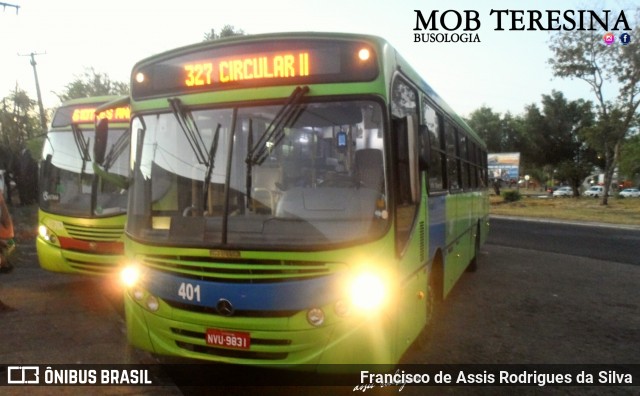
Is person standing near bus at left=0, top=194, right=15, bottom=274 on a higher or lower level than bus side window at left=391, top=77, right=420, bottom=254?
lower

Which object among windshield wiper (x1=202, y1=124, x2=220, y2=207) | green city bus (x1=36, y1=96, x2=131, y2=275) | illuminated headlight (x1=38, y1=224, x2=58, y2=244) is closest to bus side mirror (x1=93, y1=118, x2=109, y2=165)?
windshield wiper (x1=202, y1=124, x2=220, y2=207)

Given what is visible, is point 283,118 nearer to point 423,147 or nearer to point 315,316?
point 423,147

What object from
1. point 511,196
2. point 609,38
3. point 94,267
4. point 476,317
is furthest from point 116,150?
point 511,196

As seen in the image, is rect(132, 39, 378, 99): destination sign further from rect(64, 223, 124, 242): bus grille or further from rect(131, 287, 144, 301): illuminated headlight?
rect(64, 223, 124, 242): bus grille

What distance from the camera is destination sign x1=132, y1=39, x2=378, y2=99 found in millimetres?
3977

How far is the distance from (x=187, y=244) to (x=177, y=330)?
0.72 metres

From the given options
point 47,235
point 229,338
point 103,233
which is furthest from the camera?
point 47,235

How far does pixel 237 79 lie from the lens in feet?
13.7

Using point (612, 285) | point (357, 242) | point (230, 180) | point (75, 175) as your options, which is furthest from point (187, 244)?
point (612, 285)

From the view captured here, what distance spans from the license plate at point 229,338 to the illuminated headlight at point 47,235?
17.6ft

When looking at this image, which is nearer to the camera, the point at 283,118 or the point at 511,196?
the point at 283,118

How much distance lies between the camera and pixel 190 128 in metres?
4.27

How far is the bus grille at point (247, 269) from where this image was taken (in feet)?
12.3

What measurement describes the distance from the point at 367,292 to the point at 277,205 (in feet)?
3.13
